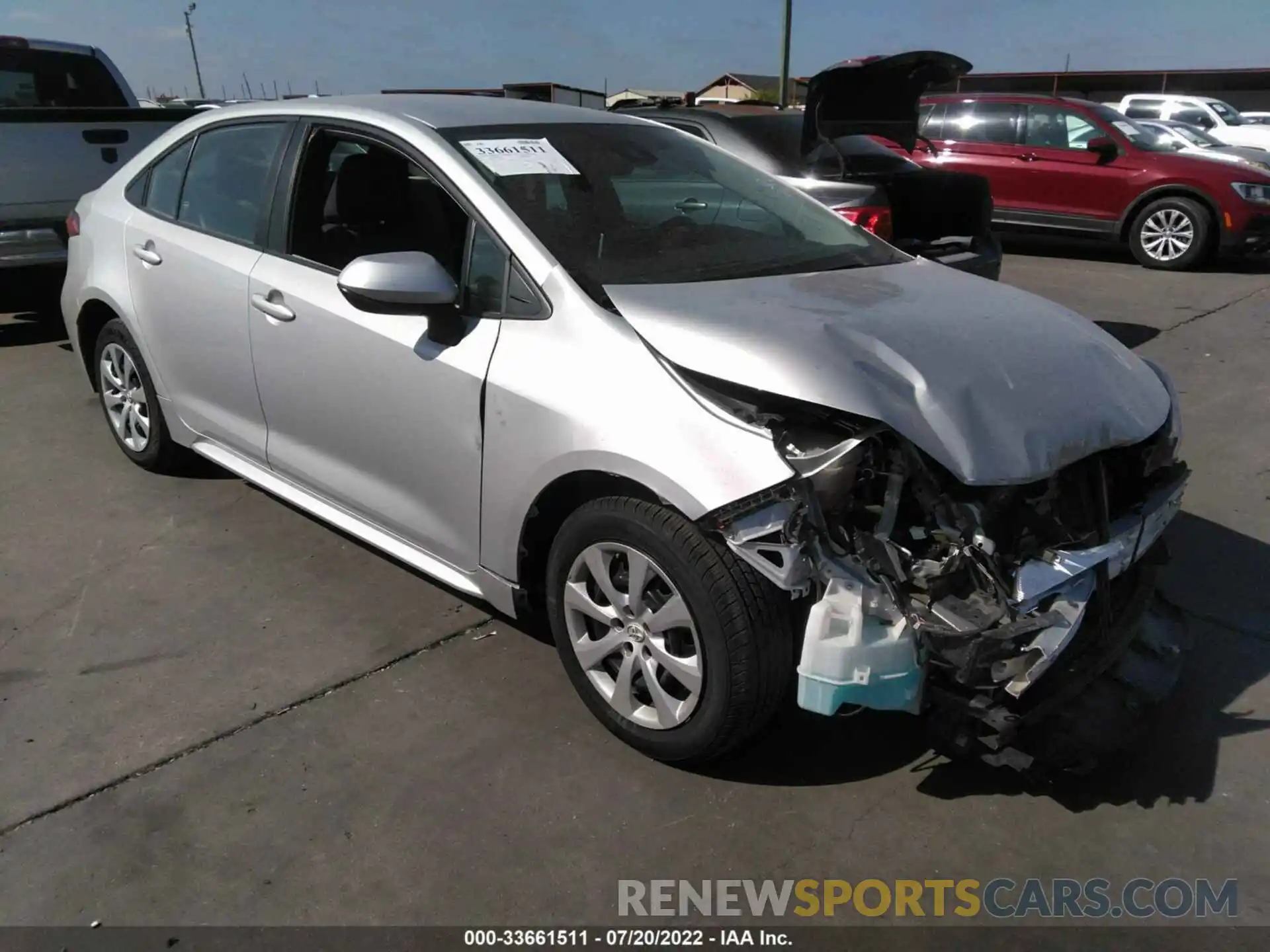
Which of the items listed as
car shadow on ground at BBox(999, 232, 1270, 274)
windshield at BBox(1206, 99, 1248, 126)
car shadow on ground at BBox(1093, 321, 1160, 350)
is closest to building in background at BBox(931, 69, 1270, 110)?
windshield at BBox(1206, 99, 1248, 126)

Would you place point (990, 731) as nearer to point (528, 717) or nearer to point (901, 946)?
point (901, 946)

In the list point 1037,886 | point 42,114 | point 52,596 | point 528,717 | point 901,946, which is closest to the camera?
point 901,946

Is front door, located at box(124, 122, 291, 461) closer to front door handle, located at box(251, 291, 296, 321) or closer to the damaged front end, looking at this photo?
front door handle, located at box(251, 291, 296, 321)

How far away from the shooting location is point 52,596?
374 cm

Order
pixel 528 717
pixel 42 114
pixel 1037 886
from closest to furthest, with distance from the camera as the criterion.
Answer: pixel 1037 886
pixel 528 717
pixel 42 114

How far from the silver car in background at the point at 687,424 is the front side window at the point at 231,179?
0.9 inches

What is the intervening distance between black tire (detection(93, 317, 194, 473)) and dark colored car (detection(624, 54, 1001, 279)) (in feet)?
10.6

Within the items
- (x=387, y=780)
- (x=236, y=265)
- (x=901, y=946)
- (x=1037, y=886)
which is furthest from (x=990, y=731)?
(x=236, y=265)

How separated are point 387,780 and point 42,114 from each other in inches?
235

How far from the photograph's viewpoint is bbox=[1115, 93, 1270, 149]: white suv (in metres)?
17.8

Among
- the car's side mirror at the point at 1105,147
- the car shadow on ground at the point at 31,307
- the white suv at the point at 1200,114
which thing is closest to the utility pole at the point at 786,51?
the white suv at the point at 1200,114

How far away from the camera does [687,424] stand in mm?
2508

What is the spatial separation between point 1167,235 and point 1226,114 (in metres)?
11.4

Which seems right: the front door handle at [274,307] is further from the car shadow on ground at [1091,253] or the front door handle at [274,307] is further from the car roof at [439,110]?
the car shadow on ground at [1091,253]
